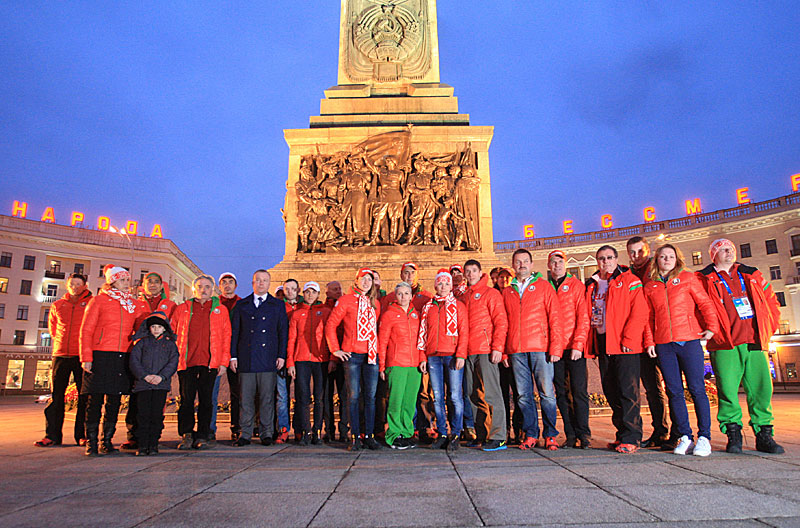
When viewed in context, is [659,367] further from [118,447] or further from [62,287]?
[62,287]

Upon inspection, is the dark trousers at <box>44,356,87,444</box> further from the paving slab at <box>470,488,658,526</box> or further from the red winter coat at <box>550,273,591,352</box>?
the red winter coat at <box>550,273,591,352</box>

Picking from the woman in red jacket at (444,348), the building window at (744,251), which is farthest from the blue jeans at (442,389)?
the building window at (744,251)

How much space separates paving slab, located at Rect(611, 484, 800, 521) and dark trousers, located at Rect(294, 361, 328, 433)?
373cm

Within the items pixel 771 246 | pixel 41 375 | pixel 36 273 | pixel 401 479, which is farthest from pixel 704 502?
pixel 36 273

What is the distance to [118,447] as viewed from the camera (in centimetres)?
590

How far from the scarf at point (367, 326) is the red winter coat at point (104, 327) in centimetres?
263

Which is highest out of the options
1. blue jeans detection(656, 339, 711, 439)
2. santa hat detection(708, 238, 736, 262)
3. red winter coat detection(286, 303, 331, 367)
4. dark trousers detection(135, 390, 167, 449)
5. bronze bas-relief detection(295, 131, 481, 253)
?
bronze bas-relief detection(295, 131, 481, 253)

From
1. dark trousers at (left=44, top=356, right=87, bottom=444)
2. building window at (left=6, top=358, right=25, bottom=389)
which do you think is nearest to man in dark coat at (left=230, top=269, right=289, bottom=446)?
dark trousers at (left=44, top=356, right=87, bottom=444)

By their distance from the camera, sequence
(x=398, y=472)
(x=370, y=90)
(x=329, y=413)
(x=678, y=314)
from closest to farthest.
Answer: (x=398, y=472) → (x=678, y=314) → (x=329, y=413) → (x=370, y=90)

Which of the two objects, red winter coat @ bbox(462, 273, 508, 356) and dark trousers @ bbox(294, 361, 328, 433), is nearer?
red winter coat @ bbox(462, 273, 508, 356)

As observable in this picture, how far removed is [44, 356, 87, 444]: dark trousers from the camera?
20.3ft

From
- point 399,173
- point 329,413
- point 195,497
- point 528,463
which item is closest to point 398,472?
point 528,463

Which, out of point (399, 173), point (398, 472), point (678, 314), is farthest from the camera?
point (399, 173)

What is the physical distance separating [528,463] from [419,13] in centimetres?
1267
